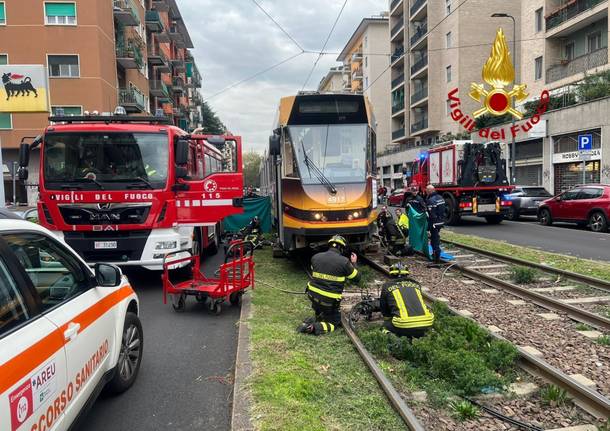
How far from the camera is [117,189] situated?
8367mm

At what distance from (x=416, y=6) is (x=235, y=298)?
1933 inches

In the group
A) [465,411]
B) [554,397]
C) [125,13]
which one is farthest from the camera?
[125,13]

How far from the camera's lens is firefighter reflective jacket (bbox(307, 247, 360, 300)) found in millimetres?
5992

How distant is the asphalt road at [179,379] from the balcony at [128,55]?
32934mm

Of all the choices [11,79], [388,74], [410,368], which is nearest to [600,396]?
[410,368]

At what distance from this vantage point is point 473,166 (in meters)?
19.4

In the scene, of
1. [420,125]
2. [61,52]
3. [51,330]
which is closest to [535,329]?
[51,330]

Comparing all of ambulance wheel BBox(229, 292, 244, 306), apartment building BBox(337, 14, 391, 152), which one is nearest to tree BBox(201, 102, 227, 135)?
apartment building BBox(337, 14, 391, 152)

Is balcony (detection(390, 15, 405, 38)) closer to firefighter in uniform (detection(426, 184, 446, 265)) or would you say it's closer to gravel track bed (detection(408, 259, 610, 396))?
firefighter in uniform (detection(426, 184, 446, 265))

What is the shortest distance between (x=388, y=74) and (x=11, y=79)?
185 feet

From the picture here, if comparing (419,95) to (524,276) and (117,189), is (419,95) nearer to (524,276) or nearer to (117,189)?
(524,276)

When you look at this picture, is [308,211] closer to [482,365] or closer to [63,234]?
[63,234]

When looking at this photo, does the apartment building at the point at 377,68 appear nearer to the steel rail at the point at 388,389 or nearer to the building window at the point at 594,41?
the building window at the point at 594,41

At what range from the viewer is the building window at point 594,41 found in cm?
2780
